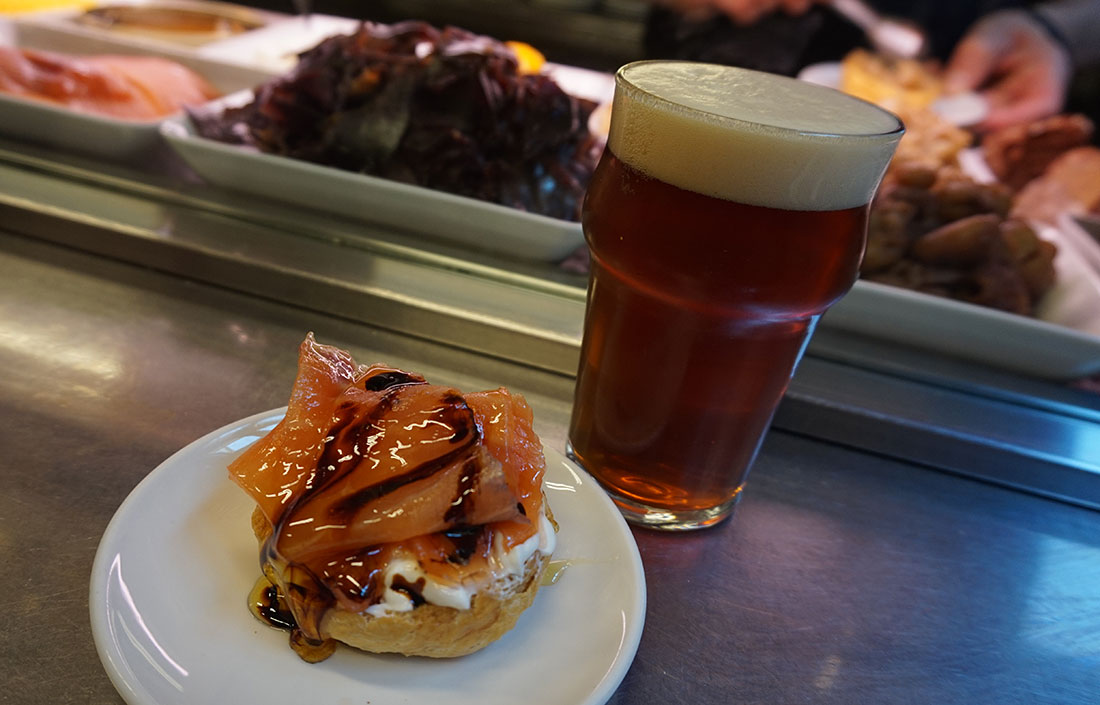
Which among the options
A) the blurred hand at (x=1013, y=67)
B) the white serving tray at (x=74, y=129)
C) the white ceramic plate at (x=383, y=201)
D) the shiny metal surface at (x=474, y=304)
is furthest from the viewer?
the blurred hand at (x=1013, y=67)

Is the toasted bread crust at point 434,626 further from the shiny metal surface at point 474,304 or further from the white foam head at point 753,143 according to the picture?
the shiny metal surface at point 474,304

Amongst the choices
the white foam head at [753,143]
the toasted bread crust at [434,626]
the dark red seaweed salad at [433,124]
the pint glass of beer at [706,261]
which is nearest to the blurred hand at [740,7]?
the dark red seaweed salad at [433,124]

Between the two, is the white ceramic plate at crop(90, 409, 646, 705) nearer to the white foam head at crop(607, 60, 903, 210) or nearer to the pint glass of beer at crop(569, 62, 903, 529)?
the pint glass of beer at crop(569, 62, 903, 529)

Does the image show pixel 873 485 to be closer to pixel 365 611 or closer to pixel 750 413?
pixel 750 413

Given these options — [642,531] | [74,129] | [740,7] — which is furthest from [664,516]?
Result: [740,7]

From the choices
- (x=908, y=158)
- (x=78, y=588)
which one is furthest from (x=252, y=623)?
(x=908, y=158)
